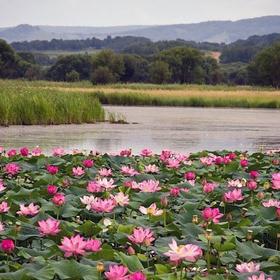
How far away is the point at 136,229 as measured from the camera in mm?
2578

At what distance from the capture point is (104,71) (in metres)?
60.9

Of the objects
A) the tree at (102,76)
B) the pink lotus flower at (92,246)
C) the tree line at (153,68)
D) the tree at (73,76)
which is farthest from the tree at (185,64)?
the pink lotus flower at (92,246)

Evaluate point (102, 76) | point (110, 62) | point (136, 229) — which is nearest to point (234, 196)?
point (136, 229)

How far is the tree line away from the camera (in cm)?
5984

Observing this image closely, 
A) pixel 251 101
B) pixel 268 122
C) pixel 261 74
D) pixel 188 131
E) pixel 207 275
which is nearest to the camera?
pixel 207 275

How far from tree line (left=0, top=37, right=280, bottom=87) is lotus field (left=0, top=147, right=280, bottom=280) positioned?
54.8 metres

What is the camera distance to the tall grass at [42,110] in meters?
15.5

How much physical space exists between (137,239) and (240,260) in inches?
17.1

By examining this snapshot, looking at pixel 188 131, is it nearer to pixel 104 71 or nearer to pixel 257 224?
pixel 257 224

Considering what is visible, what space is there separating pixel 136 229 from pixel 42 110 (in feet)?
45.4

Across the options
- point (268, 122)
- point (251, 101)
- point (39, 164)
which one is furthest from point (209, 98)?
point (39, 164)

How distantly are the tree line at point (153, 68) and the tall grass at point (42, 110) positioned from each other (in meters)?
42.3

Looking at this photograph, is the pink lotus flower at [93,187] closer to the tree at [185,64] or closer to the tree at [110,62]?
the tree at [110,62]

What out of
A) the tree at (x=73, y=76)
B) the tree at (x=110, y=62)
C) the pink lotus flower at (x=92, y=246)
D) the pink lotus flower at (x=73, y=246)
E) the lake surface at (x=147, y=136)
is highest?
the pink lotus flower at (x=73, y=246)
